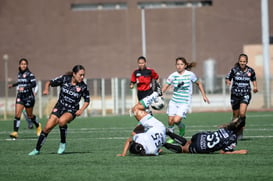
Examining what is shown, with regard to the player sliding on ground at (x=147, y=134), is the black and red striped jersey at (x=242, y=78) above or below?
above

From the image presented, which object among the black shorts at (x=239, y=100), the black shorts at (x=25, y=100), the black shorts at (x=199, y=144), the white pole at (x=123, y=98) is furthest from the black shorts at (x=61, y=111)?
the white pole at (x=123, y=98)

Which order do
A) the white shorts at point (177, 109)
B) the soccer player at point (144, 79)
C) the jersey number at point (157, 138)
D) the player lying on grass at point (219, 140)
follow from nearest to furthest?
the jersey number at point (157, 138), the player lying on grass at point (219, 140), the white shorts at point (177, 109), the soccer player at point (144, 79)

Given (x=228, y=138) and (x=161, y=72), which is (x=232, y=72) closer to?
(x=228, y=138)

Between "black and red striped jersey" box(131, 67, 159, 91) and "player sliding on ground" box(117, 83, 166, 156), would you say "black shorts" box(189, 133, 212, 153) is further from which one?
"black and red striped jersey" box(131, 67, 159, 91)

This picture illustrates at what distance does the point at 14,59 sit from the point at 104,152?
2242 inches

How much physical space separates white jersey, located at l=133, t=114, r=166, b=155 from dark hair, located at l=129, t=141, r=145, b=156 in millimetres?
69

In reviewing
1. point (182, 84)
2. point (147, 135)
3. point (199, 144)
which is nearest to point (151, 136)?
point (147, 135)

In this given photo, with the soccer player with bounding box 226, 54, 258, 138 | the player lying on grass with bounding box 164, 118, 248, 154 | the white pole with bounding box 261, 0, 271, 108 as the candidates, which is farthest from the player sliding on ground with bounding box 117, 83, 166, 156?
the white pole with bounding box 261, 0, 271, 108

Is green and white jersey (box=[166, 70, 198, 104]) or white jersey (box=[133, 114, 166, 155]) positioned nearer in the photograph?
white jersey (box=[133, 114, 166, 155])

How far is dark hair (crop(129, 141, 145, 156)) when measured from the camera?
12743 mm

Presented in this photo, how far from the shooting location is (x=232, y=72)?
57.8 feet

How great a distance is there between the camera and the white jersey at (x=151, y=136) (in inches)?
495

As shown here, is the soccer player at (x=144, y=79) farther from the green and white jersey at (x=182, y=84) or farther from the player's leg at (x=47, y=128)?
the player's leg at (x=47, y=128)

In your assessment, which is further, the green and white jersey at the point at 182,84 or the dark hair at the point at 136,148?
the green and white jersey at the point at 182,84
